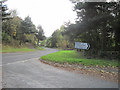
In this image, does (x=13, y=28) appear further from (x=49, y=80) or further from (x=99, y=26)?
(x=49, y=80)

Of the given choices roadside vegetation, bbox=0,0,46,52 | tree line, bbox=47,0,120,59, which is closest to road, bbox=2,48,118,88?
tree line, bbox=47,0,120,59

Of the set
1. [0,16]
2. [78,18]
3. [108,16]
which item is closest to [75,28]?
[78,18]

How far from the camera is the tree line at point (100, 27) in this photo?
854cm

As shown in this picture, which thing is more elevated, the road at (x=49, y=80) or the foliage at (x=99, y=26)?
the foliage at (x=99, y=26)

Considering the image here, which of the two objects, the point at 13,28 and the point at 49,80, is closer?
the point at 49,80

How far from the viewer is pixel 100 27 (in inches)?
399

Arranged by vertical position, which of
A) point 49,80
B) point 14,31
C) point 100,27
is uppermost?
point 14,31

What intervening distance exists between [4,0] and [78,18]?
1800 centimetres

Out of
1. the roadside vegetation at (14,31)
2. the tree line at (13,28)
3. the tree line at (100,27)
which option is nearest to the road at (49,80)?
the tree line at (100,27)

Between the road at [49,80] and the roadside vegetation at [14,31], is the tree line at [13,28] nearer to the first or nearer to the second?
the roadside vegetation at [14,31]

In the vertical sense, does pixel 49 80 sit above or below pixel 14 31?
below

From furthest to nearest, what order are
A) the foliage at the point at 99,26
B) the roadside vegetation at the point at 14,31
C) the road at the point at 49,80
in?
the roadside vegetation at the point at 14,31
the foliage at the point at 99,26
the road at the point at 49,80

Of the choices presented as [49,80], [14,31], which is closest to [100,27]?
[49,80]

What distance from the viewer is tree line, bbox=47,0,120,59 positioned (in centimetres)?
854
